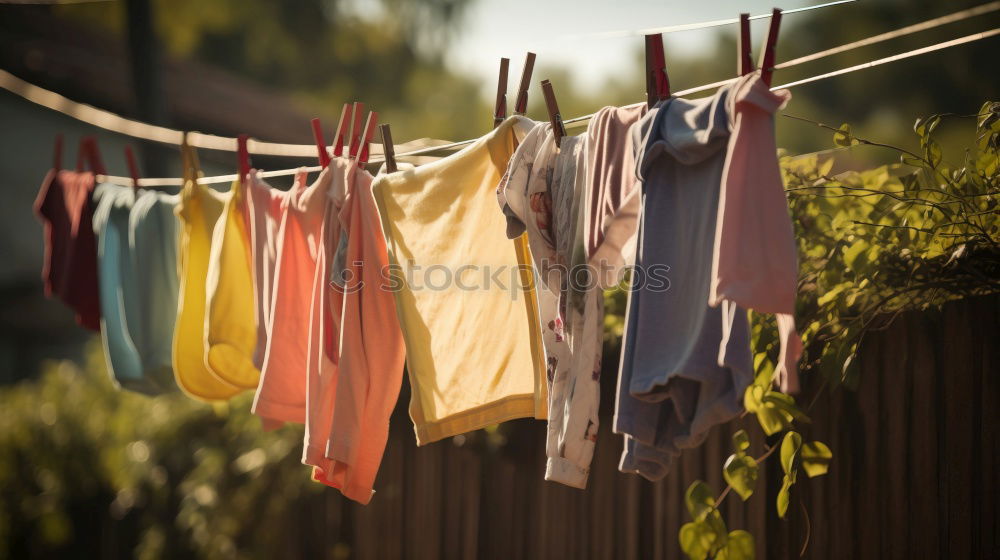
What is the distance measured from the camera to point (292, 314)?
2.26 meters

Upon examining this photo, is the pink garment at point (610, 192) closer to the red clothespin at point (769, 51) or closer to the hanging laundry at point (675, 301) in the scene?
the hanging laundry at point (675, 301)

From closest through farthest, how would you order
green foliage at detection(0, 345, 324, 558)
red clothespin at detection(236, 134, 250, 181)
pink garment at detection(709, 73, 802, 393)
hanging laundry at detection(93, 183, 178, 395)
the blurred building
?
pink garment at detection(709, 73, 802, 393) → red clothespin at detection(236, 134, 250, 181) → hanging laundry at detection(93, 183, 178, 395) → green foliage at detection(0, 345, 324, 558) → the blurred building

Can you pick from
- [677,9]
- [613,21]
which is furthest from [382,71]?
[677,9]

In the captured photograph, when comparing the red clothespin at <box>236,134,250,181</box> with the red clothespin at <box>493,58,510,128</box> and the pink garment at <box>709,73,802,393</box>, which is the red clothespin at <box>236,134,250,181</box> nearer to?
the red clothespin at <box>493,58,510,128</box>

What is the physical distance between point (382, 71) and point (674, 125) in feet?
38.9

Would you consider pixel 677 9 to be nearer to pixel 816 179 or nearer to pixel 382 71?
pixel 382 71

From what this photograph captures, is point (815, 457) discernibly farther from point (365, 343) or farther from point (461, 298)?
point (365, 343)

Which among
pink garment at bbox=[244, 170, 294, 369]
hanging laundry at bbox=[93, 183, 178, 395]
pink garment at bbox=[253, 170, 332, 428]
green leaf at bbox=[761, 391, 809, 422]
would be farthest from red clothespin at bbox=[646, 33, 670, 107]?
hanging laundry at bbox=[93, 183, 178, 395]

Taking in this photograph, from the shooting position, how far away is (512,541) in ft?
8.94

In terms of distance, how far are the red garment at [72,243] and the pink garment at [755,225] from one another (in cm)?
218

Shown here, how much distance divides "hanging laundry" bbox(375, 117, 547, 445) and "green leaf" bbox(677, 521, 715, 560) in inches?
14.3

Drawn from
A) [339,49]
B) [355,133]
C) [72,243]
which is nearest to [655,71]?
[355,133]

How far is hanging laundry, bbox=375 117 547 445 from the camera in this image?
190cm

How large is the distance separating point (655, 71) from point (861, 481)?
1039mm
